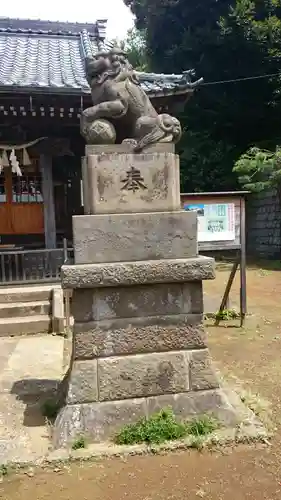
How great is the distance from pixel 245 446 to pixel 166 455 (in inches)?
25.0

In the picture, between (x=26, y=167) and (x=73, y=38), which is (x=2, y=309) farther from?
(x=73, y=38)

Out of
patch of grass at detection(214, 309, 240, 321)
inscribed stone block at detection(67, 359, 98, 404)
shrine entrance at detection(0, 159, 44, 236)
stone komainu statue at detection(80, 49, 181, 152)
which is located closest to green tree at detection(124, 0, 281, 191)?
shrine entrance at detection(0, 159, 44, 236)

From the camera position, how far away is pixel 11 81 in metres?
8.95

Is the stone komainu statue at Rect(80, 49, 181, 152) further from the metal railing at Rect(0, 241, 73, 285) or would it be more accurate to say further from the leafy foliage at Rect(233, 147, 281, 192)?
the leafy foliage at Rect(233, 147, 281, 192)

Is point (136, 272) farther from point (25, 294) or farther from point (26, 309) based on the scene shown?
point (25, 294)

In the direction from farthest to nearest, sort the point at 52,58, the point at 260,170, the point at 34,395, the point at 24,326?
the point at 260,170
the point at 52,58
the point at 24,326
the point at 34,395

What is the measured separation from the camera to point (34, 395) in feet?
16.0

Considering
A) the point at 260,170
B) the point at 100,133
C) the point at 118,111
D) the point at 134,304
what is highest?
the point at 260,170

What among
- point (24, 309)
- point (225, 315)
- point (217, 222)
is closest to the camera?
point (217, 222)

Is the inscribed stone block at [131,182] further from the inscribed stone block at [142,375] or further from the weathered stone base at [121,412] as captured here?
the weathered stone base at [121,412]

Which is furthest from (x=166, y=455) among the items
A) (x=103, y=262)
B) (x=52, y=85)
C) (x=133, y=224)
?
(x=52, y=85)

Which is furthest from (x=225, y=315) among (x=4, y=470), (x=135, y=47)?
(x=135, y=47)

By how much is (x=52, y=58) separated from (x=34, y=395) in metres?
9.44

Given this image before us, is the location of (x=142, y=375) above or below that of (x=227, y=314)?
above
